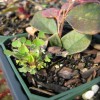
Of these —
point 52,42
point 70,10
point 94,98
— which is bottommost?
point 94,98

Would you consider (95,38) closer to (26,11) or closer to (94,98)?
(94,98)

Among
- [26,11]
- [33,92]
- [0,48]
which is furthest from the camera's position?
[26,11]

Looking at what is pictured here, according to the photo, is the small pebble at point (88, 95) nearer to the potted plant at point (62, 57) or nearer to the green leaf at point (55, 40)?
the potted plant at point (62, 57)

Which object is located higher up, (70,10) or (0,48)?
(70,10)

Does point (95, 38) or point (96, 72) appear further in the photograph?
point (95, 38)

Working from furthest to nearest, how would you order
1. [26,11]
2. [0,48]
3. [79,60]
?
[26,11]
[0,48]
[79,60]

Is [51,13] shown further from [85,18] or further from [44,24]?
[85,18]

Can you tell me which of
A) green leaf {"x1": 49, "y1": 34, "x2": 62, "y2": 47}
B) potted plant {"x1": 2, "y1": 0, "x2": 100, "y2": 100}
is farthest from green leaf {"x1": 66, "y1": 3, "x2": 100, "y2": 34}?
green leaf {"x1": 49, "y1": 34, "x2": 62, "y2": 47}

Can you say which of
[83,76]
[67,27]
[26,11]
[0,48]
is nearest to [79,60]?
[83,76]
